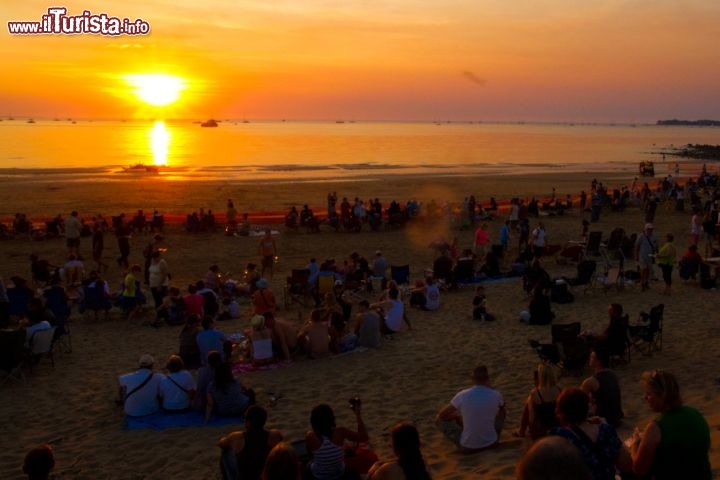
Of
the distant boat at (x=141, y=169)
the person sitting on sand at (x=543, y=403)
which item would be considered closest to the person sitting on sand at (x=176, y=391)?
the person sitting on sand at (x=543, y=403)

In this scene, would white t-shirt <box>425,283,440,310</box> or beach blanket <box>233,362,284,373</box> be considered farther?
white t-shirt <box>425,283,440,310</box>

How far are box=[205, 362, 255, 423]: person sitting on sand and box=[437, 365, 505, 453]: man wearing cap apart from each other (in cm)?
232

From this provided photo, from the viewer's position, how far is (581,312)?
11.9 m

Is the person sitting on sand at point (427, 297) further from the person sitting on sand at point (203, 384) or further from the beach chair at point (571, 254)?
the person sitting on sand at point (203, 384)

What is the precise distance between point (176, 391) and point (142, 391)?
374mm

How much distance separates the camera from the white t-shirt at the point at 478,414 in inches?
239

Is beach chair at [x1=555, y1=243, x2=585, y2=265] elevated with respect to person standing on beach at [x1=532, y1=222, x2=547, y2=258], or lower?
lower

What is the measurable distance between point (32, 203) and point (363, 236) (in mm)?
20294

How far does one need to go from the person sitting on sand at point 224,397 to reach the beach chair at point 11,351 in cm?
291

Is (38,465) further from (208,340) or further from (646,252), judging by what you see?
(646,252)

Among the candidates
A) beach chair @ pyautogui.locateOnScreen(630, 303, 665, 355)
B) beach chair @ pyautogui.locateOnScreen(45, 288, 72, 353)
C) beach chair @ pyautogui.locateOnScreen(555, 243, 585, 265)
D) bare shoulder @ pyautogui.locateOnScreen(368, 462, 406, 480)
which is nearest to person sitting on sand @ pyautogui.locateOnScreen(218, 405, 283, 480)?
bare shoulder @ pyautogui.locateOnScreen(368, 462, 406, 480)

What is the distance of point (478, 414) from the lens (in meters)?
6.06

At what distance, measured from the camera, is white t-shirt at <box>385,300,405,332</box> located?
1071cm

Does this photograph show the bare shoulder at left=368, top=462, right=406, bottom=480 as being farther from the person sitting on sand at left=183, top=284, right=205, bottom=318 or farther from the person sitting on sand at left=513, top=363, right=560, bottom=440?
the person sitting on sand at left=183, top=284, right=205, bottom=318
